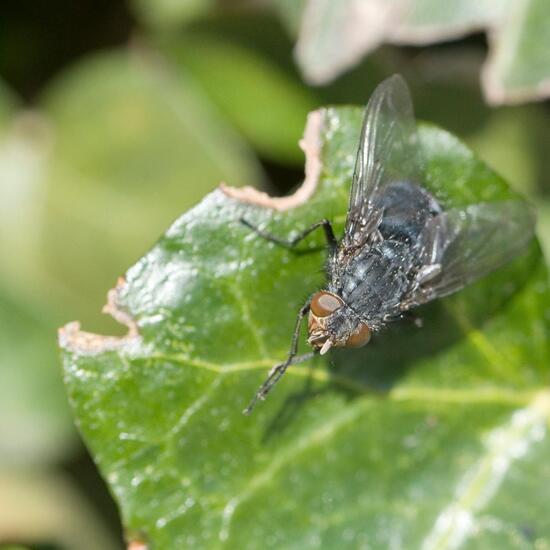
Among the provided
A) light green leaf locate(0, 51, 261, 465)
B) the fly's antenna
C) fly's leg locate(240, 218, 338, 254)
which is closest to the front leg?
fly's leg locate(240, 218, 338, 254)

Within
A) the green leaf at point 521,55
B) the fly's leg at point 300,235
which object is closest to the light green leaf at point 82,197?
the green leaf at point 521,55

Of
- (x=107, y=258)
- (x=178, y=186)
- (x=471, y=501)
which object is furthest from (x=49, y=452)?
(x=471, y=501)

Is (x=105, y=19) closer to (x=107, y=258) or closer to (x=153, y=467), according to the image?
(x=107, y=258)

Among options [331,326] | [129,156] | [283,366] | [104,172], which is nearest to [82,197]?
[104,172]

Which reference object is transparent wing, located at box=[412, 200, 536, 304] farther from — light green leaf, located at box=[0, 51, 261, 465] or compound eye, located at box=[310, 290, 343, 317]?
light green leaf, located at box=[0, 51, 261, 465]

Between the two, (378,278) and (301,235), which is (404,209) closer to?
(378,278)

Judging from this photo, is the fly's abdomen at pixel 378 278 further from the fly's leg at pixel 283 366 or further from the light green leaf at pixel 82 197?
the light green leaf at pixel 82 197

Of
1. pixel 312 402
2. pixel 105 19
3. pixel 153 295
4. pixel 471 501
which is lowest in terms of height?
pixel 471 501
